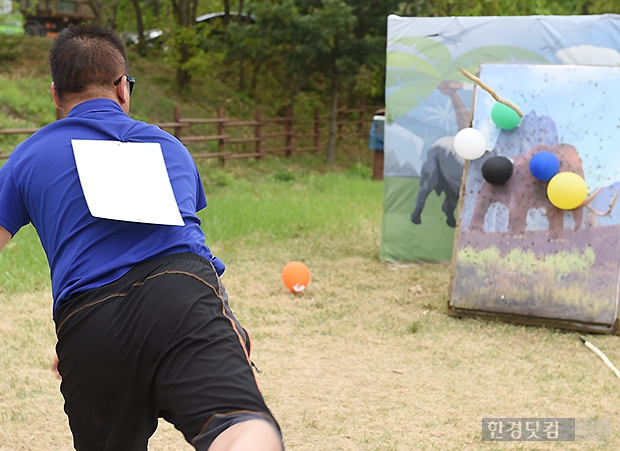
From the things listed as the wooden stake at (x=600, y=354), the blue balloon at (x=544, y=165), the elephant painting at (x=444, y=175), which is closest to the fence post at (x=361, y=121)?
the elephant painting at (x=444, y=175)

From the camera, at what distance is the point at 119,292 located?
1.91 m

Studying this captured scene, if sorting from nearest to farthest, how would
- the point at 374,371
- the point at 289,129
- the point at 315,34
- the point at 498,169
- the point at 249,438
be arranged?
the point at 249,438
the point at 374,371
the point at 498,169
the point at 315,34
the point at 289,129

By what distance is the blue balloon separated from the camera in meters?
5.03

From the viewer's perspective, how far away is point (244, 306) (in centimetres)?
573

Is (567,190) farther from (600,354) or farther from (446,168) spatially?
(446,168)

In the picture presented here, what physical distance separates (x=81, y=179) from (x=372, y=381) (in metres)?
2.77

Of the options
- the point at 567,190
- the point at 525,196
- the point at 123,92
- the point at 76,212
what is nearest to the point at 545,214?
the point at 525,196

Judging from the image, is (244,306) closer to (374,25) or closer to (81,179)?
(81,179)

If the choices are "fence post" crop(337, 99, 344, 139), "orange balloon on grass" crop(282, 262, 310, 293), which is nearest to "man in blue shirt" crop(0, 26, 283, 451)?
"orange balloon on grass" crop(282, 262, 310, 293)

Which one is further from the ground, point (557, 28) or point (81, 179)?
point (557, 28)

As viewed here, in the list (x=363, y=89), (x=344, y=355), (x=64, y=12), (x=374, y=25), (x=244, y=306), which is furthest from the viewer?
(x=64, y=12)

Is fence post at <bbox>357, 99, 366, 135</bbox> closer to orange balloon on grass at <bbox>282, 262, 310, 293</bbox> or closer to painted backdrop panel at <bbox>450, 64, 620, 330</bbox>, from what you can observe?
orange balloon on grass at <bbox>282, 262, 310, 293</bbox>

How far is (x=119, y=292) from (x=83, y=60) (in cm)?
74

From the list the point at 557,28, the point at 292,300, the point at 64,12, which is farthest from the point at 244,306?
the point at 64,12
